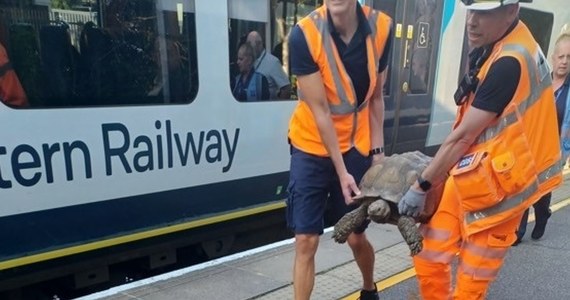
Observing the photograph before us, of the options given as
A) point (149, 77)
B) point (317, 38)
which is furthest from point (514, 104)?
point (149, 77)

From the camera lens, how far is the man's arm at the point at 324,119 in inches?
98.7

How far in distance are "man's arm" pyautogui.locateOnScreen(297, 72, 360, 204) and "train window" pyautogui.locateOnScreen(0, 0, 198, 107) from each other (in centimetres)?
171

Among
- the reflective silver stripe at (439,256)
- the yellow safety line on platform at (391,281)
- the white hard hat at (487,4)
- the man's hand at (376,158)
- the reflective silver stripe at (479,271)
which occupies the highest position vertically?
the white hard hat at (487,4)

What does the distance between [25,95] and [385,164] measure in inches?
90.3

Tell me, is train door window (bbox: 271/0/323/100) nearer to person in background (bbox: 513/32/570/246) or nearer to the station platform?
the station platform

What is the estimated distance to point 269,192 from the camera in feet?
15.6

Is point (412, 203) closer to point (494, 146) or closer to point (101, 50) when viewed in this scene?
point (494, 146)

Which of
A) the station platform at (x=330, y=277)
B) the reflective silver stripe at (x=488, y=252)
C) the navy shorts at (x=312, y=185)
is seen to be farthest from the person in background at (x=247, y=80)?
the reflective silver stripe at (x=488, y=252)

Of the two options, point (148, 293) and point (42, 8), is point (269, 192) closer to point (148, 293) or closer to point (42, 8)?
point (148, 293)

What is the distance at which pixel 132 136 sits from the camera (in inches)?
144

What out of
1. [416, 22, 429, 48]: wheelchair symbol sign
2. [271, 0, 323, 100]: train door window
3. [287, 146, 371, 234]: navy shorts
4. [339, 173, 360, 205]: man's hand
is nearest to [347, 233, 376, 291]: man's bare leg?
[287, 146, 371, 234]: navy shorts

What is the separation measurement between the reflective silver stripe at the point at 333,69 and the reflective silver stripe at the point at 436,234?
702 millimetres

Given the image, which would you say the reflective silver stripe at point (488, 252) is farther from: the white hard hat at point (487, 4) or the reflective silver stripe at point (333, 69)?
the white hard hat at point (487, 4)

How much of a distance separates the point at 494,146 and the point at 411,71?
3.98 meters
